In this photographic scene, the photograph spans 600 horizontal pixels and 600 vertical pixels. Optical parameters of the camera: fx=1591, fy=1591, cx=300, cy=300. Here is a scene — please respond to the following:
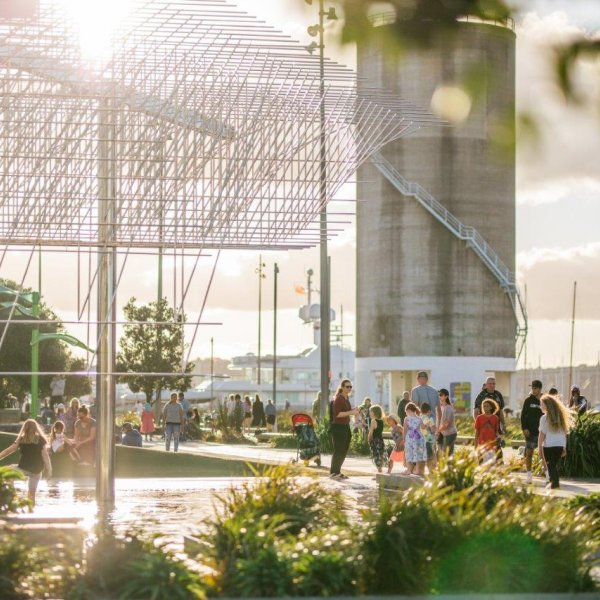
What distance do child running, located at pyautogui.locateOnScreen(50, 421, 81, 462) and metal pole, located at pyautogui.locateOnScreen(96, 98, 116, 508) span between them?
932cm

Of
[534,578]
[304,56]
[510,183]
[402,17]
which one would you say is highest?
[510,183]

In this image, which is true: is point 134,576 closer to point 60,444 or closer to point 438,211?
point 60,444

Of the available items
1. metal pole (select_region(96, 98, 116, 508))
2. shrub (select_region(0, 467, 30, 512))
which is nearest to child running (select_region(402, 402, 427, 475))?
metal pole (select_region(96, 98, 116, 508))

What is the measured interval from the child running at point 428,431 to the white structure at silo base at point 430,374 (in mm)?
48077

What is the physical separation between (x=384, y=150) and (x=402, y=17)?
227 feet

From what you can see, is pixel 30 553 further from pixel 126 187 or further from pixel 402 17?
pixel 126 187

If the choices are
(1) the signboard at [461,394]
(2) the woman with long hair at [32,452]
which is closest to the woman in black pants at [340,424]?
(2) the woman with long hair at [32,452]

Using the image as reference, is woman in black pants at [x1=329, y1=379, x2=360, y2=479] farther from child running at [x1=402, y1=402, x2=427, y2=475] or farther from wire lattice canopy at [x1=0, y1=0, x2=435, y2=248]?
wire lattice canopy at [x1=0, y1=0, x2=435, y2=248]

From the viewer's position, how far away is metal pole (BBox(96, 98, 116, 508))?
16844 millimetres

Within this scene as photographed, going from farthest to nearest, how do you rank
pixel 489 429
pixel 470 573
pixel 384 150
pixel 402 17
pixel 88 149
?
pixel 384 150 < pixel 489 429 < pixel 88 149 < pixel 470 573 < pixel 402 17

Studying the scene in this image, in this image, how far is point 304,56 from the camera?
17344 millimetres

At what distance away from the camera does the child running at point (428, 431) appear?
83.1ft

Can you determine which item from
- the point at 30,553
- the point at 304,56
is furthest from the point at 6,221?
the point at 30,553

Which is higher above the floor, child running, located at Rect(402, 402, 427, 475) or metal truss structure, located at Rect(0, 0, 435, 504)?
metal truss structure, located at Rect(0, 0, 435, 504)
